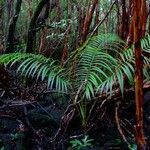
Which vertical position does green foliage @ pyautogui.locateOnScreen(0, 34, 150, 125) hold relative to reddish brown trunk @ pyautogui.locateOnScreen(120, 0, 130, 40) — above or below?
below

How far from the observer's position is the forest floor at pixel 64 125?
2.74 m

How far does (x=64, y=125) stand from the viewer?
9.54ft

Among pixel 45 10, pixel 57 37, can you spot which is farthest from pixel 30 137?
pixel 57 37

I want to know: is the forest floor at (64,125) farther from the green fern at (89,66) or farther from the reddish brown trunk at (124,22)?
the reddish brown trunk at (124,22)

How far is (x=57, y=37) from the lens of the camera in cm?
461

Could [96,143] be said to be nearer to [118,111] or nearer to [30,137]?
[118,111]

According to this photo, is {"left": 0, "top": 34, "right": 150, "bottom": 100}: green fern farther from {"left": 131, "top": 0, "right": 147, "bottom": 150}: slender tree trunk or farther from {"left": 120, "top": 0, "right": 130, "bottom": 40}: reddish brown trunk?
{"left": 131, "top": 0, "right": 147, "bottom": 150}: slender tree trunk

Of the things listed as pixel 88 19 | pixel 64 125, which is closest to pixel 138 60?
pixel 64 125

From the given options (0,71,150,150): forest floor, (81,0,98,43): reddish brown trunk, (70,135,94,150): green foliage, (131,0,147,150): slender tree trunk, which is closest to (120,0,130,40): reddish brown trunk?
(81,0,98,43): reddish brown trunk

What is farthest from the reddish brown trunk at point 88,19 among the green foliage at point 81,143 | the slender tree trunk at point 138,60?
the slender tree trunk at point 138,60

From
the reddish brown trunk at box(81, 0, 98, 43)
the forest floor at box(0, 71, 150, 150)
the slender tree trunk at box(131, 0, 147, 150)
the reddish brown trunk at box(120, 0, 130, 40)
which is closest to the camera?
the slender tree trunk at box(131, 0, 147, 150)

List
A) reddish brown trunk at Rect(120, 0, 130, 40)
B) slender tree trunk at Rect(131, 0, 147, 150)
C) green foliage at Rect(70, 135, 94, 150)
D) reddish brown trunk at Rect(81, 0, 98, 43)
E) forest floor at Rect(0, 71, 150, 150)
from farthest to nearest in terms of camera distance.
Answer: reddish brown trunk at Rect(81, 0, 98, 43) < reddish brown trunk at Rect(120, 0, 130, 40) < forest floor at Rect(0, 71, 150, 150) < green foliage at Rect(70, 135, 94, 150) < slender tree trunk at Rect(131, 0, 147, 150)

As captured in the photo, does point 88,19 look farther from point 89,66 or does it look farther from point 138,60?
point 138,60

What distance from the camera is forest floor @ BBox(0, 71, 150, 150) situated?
2742mm
